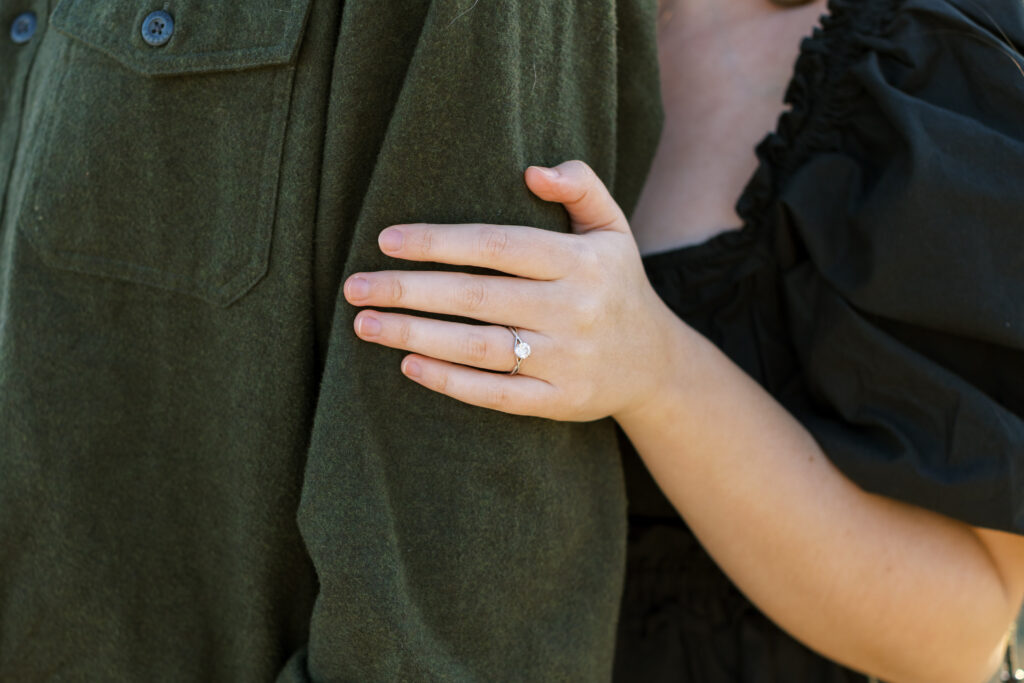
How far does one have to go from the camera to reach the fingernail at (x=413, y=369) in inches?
28.4

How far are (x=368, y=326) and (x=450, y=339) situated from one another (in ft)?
0.24

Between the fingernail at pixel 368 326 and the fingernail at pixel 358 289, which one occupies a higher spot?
the fingernail at pixel 358 289

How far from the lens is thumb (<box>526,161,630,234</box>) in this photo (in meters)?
0.73

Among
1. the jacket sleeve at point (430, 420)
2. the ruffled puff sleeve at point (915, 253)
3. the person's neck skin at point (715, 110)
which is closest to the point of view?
the jacket sleeve at point (430, 420)

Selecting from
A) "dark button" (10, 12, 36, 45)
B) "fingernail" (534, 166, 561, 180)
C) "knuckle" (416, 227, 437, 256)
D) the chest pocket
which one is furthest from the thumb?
"dark button" (10, 12, 36, 45)

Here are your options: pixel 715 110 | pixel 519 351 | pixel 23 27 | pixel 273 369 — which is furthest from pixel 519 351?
pixel 23 27

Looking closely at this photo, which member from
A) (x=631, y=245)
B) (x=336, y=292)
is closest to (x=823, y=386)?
(x=631, y=245)

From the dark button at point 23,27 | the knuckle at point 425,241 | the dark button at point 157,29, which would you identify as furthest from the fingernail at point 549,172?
the dark button at point 23,27

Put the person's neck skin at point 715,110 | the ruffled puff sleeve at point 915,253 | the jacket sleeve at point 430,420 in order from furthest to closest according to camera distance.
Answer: the person's neck skin at point 715,110 < the ruffled puff sleeve at point 915,253 < the jacket sleeve at point 430,420

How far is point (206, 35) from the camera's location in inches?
29.1

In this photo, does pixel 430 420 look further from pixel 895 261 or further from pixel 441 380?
pixel 895 261

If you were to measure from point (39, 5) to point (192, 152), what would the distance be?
0.32 m

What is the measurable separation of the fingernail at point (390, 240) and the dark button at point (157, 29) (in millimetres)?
271

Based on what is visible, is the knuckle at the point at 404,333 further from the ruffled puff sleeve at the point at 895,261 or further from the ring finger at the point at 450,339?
the ruffled puff sleeve at the point at 895,261
